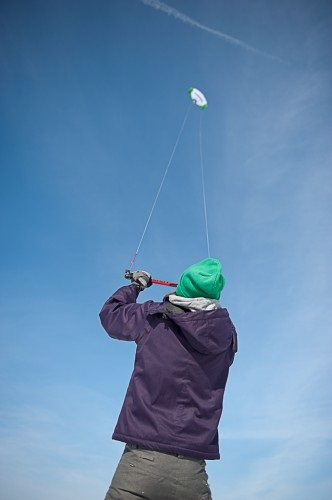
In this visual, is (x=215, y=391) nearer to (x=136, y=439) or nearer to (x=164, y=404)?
(x=164, y=404)

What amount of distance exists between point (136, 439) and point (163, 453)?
237 mm

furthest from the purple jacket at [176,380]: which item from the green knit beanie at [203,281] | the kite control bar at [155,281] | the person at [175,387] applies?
the kite control bar at [155,281]

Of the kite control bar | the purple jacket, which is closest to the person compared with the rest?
the purple jacket

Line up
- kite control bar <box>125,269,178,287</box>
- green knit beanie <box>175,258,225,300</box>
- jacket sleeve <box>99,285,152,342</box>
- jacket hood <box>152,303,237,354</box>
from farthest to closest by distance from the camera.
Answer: kite control bar <box>125,269,178,287</box> → jacket sleeve <box>99,285,152,342</box> → green knit beanie <box>175,258,225,300</box> → jacket hood <box>152,303,237,354</box>

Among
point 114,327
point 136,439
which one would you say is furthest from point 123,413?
point 114,327

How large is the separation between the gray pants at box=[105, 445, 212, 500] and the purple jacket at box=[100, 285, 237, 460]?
73 millimetres

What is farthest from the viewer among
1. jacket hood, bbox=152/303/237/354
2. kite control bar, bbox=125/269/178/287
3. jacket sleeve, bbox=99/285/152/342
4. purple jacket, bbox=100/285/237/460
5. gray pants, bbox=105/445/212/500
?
kite control bar, bbox=125/269/178/287

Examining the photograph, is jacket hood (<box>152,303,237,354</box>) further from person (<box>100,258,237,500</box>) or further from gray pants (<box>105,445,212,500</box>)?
gray pants (<box>105,445,212,500</box>)

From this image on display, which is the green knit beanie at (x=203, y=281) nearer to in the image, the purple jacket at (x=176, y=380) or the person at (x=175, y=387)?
the person at (x=175, y=387)

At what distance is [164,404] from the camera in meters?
3.13

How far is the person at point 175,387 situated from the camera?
9.50ft

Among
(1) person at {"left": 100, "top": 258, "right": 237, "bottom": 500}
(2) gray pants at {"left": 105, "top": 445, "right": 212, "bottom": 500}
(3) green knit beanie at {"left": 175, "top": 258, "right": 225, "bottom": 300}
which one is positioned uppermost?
(3) green knit beanie at {"left": 175, "top": 258, "right": 225, "bottom": 300}

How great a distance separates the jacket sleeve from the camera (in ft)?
11.5

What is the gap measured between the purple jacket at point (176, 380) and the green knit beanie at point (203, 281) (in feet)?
0.60
